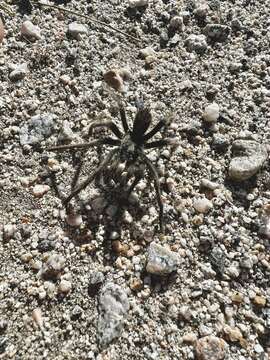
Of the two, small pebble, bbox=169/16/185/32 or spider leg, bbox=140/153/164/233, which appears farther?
small pebble, bbox=169/16/185/32

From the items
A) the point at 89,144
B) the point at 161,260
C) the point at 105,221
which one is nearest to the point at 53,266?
the point at 105,221

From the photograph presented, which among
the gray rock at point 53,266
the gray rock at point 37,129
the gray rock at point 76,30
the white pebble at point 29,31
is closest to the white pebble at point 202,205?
the gray rock at point 53,266

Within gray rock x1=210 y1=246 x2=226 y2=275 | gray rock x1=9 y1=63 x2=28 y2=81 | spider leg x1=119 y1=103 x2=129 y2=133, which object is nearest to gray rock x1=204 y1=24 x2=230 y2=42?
spider leg x1=119 y1=103 x2=129 y2=133

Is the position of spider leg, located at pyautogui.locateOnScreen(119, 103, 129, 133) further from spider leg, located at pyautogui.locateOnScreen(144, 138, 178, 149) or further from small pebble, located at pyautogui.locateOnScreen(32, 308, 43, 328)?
small pebble, located at pyautogui.locateOnScreen(32, 308, 43, 328)

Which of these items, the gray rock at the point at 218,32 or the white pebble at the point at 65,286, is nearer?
the white pebble at the point at 65,286

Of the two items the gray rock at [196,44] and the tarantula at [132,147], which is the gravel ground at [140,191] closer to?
the gray rock at [196,44]

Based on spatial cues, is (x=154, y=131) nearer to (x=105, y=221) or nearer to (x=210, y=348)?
(x=105, y=221)
